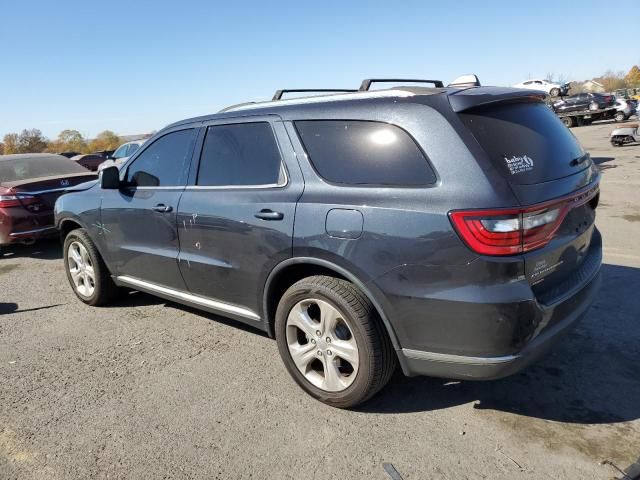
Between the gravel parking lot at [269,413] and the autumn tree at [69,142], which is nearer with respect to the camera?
the gravel parking lot at [269,413]

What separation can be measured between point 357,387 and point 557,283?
1.22 metres

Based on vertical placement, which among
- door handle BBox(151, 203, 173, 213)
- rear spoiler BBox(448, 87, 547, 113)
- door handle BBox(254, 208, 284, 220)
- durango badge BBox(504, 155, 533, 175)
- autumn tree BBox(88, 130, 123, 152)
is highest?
rear spoiler BBox(448, 87, 547, 113)

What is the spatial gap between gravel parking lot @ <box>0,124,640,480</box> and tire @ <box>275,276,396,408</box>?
0.16m

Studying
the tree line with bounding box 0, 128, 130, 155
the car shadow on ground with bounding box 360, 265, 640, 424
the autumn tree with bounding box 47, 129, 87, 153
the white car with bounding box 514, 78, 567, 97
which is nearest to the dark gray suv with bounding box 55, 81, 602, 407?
the car shadow on ground with bounding box 360, 265, 640, 424

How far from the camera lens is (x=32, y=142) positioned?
238 feet

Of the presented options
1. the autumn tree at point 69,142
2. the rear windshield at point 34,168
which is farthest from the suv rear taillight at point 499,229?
the autumn tree at point 69,142

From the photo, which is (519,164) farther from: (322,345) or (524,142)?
(322,345)

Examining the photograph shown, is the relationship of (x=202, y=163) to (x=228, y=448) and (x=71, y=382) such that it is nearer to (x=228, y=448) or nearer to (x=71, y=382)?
(x=71, y=382)

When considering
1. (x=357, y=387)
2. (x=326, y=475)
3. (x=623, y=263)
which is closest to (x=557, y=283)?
(x=357, y=387)

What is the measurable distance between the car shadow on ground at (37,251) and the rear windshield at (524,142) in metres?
6.72

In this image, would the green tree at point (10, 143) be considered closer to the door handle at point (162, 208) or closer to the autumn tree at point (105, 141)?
the autumn tree at point (105, 141)

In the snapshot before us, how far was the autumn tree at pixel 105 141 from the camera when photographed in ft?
287

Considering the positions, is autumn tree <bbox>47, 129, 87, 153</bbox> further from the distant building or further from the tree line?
the distant building

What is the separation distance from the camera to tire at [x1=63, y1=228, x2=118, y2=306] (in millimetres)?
4816
